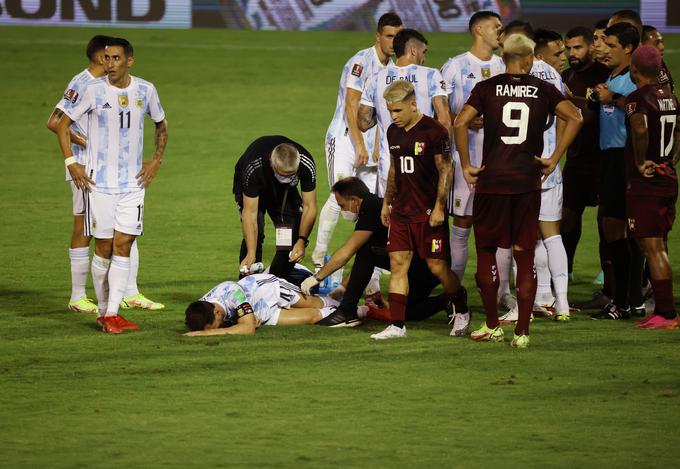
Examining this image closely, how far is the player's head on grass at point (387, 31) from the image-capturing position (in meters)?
11.0

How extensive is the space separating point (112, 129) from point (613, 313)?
3.95 meters

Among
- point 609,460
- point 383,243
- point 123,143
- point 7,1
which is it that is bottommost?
point 609,460

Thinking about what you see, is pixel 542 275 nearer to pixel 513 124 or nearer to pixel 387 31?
pixel 513 124

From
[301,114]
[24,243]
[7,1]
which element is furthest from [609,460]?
[7,1]

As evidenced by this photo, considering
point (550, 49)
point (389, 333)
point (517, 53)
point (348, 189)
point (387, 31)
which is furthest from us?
point (387, 31)

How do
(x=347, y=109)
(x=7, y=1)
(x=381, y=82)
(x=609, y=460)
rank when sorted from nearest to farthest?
(x=609, y=460), (x=381, y=82), (x=347, y=109), (x=7, y=1)

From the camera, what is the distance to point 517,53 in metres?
8.15

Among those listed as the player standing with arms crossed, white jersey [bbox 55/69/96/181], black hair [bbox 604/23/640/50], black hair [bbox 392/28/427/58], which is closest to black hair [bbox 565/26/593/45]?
black hair [bbox 604/23/640/50]

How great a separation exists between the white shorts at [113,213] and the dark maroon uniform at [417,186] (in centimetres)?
189

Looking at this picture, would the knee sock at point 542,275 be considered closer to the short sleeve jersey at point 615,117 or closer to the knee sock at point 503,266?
the knee sock at point 503,266

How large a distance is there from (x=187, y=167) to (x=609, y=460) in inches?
498

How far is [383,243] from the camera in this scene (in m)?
9.24

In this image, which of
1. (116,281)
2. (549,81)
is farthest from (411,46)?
(116,281)

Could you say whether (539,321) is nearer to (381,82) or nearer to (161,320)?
(381,82)
